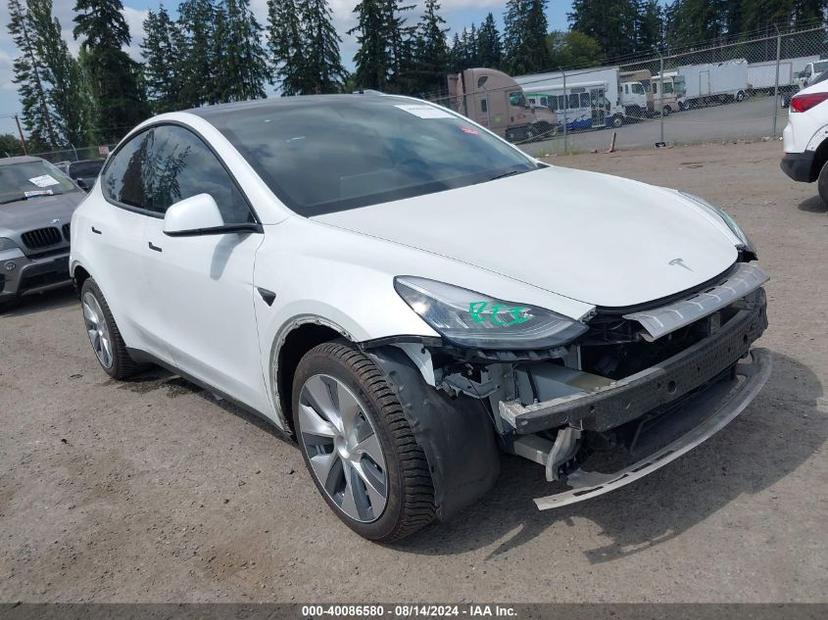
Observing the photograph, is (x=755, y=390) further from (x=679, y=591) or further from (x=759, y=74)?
(x=759, y=74)

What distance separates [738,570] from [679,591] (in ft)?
0.80

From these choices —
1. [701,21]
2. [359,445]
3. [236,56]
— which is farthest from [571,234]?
[701,21]

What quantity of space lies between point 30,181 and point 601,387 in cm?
869

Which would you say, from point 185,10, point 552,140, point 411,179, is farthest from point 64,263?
point 185,10

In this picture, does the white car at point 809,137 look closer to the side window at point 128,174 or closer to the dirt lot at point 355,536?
the dirt lot at point 355,536

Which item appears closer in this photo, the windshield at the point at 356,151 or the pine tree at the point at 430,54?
the windshield at the point at 356,151

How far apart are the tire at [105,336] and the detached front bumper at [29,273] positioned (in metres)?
2.98

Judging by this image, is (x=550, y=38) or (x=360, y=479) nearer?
(x=360, y=479)

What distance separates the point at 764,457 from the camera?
3061 mm

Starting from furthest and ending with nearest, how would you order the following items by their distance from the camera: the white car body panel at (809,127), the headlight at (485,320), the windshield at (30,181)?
1. the windshield at (30,181)
2. the white car body panel at (809,127)
3. the headlight at (485,320)

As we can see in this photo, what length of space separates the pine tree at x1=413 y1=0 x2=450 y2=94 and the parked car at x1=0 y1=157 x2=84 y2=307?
2277 inches

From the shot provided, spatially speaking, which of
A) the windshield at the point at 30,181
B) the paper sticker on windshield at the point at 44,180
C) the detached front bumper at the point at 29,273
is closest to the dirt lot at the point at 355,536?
the detached front bumper at the point at 29,273

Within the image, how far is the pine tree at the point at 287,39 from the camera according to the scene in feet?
196

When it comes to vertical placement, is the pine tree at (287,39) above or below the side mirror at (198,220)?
above
